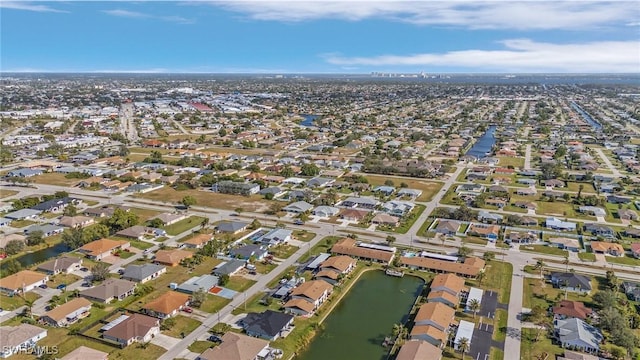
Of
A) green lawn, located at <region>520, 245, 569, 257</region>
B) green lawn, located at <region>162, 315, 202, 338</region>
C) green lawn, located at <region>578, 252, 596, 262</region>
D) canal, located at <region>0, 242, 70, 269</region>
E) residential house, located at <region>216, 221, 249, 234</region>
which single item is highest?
residential house, located at <region>216, 221, 249, 234</region>

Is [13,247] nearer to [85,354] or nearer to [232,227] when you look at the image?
[232,227]

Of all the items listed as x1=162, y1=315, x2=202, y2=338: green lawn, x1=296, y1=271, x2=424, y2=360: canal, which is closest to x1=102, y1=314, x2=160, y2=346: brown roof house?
x1=162, y1=315, x2=202, y2=338: green lawn

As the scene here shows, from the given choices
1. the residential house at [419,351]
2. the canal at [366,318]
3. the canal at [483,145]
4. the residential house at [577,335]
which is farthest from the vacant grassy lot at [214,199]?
the canal at [483,145]

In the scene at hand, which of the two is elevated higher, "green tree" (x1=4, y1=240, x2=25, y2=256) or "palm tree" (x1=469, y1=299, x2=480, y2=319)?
"green tree" (x1=4, y1=240, x2=25, y2=256)

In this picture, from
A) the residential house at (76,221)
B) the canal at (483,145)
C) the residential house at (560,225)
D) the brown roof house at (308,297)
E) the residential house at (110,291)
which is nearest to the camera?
the brown roof house at (308,297)

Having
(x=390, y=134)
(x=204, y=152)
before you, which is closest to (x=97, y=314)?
(x=204, y=152)

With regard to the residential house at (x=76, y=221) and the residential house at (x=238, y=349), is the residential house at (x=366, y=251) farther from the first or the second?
the residential house at (x=76, y=221)

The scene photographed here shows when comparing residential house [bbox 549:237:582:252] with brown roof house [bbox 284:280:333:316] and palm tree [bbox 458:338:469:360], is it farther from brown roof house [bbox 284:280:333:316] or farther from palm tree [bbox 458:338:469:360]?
brown roof house [bbox 284:280:333:316]
